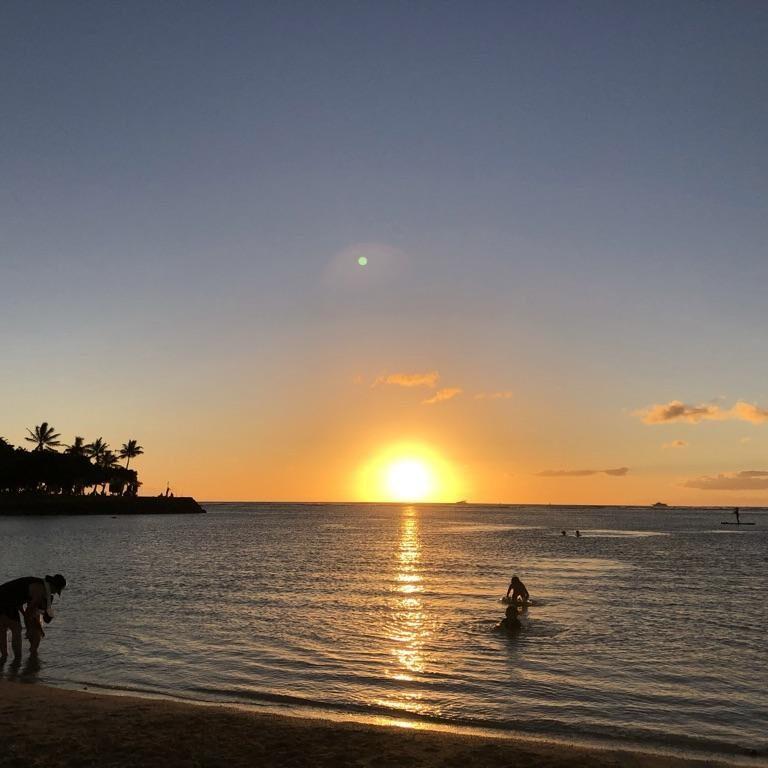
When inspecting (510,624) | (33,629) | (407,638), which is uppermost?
(33,629)

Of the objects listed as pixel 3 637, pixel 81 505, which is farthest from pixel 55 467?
pixel 3 637

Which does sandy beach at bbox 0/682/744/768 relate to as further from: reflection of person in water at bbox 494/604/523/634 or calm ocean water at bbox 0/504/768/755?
reflection of person in water at bbox 494/604/523/634

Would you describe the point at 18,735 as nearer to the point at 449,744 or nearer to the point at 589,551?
the point at 449,744

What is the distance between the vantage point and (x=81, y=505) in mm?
149625

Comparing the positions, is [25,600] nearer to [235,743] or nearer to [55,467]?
[235,743]

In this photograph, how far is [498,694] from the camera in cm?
1554

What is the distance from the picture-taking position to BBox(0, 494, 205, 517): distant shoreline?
138m

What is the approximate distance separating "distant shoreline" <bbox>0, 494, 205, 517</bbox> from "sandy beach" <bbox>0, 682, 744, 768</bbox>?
468 feet

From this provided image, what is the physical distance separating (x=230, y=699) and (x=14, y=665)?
6.34 meters

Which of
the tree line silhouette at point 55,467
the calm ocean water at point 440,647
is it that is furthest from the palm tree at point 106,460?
the calm ocean water at point 440,647

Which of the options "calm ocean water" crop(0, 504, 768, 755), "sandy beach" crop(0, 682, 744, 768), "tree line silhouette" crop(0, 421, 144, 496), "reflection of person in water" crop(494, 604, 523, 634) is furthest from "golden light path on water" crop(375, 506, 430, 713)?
"tree line silhouette" crop(0, 421, 144, 496)

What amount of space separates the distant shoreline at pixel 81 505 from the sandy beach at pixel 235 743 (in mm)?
142722

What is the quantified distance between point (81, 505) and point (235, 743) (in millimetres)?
154587

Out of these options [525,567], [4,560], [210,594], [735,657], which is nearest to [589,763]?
[735,657]
